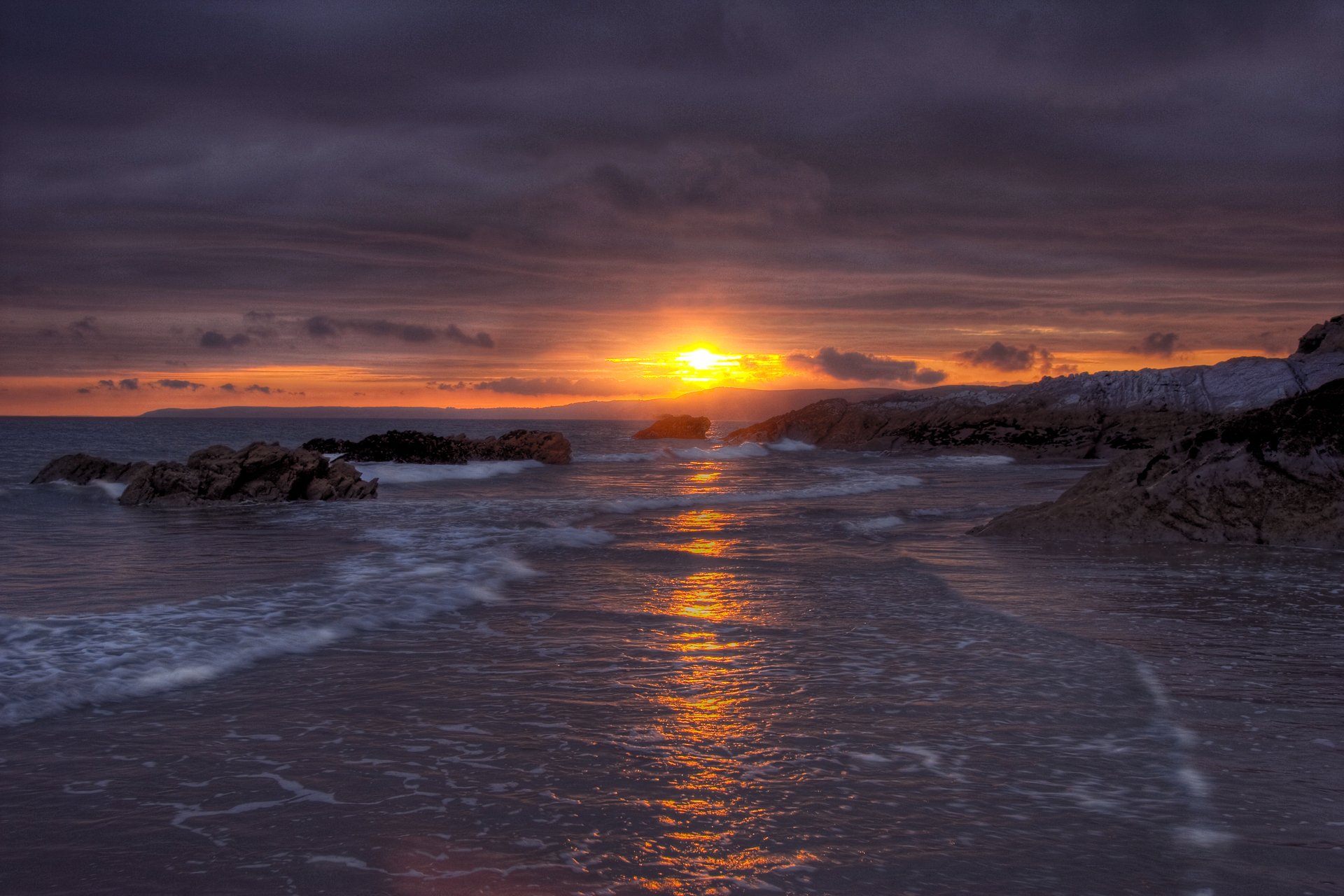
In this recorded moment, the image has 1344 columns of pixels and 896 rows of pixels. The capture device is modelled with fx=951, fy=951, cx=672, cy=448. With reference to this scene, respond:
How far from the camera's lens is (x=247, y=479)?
25.3 m

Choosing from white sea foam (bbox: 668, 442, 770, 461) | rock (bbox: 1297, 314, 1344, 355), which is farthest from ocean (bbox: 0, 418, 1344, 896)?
white sea foam (bbox: 668, 442, 770, 461)

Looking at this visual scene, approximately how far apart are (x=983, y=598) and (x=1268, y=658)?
3.05 meters

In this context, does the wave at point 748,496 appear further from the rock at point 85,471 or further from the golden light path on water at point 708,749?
the rock at point 85,471

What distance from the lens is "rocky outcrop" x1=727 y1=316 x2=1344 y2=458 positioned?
150 feet

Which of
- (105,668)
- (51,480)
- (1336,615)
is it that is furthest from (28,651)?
(51,480)

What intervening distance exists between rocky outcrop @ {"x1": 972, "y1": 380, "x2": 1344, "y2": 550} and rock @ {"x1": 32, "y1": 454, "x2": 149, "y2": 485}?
87.9 ft

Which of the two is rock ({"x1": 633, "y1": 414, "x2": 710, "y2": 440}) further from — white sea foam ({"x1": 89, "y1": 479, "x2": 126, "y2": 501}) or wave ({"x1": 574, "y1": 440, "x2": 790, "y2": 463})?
white sea foam ({"x1": 89, "y1": 479, "x2": 126, "y2": 501})

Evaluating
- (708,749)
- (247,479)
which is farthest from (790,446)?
(708,749)

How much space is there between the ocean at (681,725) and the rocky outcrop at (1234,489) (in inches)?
29.2

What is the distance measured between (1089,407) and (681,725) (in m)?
52.2

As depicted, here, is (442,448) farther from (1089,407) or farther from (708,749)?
(708,749)

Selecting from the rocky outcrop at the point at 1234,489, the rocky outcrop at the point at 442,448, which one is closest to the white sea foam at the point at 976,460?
the rocky outcrop at the point at 442,448

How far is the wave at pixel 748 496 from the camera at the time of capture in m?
24.5

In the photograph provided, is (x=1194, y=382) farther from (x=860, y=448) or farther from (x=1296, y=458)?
(x=1296, y=458)
